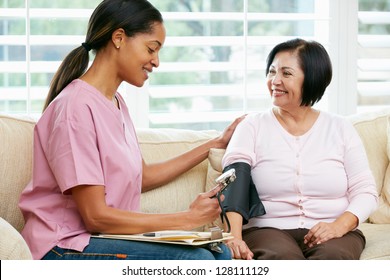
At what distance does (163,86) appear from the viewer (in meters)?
3.52

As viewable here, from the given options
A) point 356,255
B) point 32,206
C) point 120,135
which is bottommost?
point 356,255

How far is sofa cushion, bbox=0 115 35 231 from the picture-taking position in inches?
104

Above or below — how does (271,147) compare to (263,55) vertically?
below

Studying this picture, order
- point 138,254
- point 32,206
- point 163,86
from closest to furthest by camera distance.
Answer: point 138,254, point 32,206, point 163,86

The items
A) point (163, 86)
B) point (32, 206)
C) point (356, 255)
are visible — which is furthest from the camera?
point (163, 86)

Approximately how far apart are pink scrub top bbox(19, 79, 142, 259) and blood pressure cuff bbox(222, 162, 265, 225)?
1.38ft

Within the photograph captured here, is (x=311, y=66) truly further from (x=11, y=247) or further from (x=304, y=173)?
(x=11, y=247)

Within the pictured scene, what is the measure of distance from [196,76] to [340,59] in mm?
689

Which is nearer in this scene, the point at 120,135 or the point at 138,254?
the point at 138,254

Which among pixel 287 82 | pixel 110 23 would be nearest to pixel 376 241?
pixel 287 82

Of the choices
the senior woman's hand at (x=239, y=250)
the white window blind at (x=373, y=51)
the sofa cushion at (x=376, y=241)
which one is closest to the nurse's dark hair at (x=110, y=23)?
the senior woman's hand at (x=239, y=250)

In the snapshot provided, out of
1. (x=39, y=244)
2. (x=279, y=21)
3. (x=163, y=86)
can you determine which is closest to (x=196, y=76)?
(x=163, y=86)

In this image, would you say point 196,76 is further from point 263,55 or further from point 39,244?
point 39,244

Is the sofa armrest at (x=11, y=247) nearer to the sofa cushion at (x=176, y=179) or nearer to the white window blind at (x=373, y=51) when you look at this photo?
the sofa cushion at (x=176, y=179)
